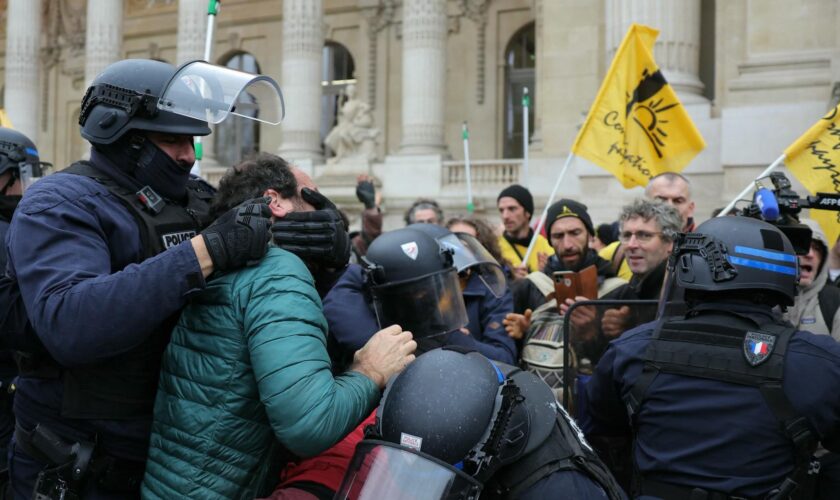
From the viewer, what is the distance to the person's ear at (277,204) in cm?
246

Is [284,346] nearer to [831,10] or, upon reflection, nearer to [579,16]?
[831,10]

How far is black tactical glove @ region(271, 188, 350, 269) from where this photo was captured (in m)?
2.39

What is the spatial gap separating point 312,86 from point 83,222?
60.3 feet

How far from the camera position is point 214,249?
2.06 meters

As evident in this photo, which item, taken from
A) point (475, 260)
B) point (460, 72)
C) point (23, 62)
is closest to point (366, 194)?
point (475, 260)

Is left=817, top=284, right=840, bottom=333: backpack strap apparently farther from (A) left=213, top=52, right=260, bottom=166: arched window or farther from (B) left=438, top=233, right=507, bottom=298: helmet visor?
(A) left=213, top=52, right=260, bottom=166: arched window

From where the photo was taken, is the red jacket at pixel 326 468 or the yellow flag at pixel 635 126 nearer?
the red jacket at pixel 326 468

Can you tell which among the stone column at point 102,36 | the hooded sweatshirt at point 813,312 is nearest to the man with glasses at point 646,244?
the hooded sweatshirt at point 813,312

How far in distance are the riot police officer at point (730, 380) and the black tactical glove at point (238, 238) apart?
1.30 metres

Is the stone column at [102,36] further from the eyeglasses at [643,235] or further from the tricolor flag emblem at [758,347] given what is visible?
the tricolor flag emblem at [758,347]

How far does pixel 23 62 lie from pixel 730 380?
25533mm

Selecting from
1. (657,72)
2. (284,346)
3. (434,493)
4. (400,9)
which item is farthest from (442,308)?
(400,9)

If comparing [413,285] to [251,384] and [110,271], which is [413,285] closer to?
[251,384]

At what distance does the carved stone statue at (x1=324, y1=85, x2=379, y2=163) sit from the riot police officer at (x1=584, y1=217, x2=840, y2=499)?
16167 mm
